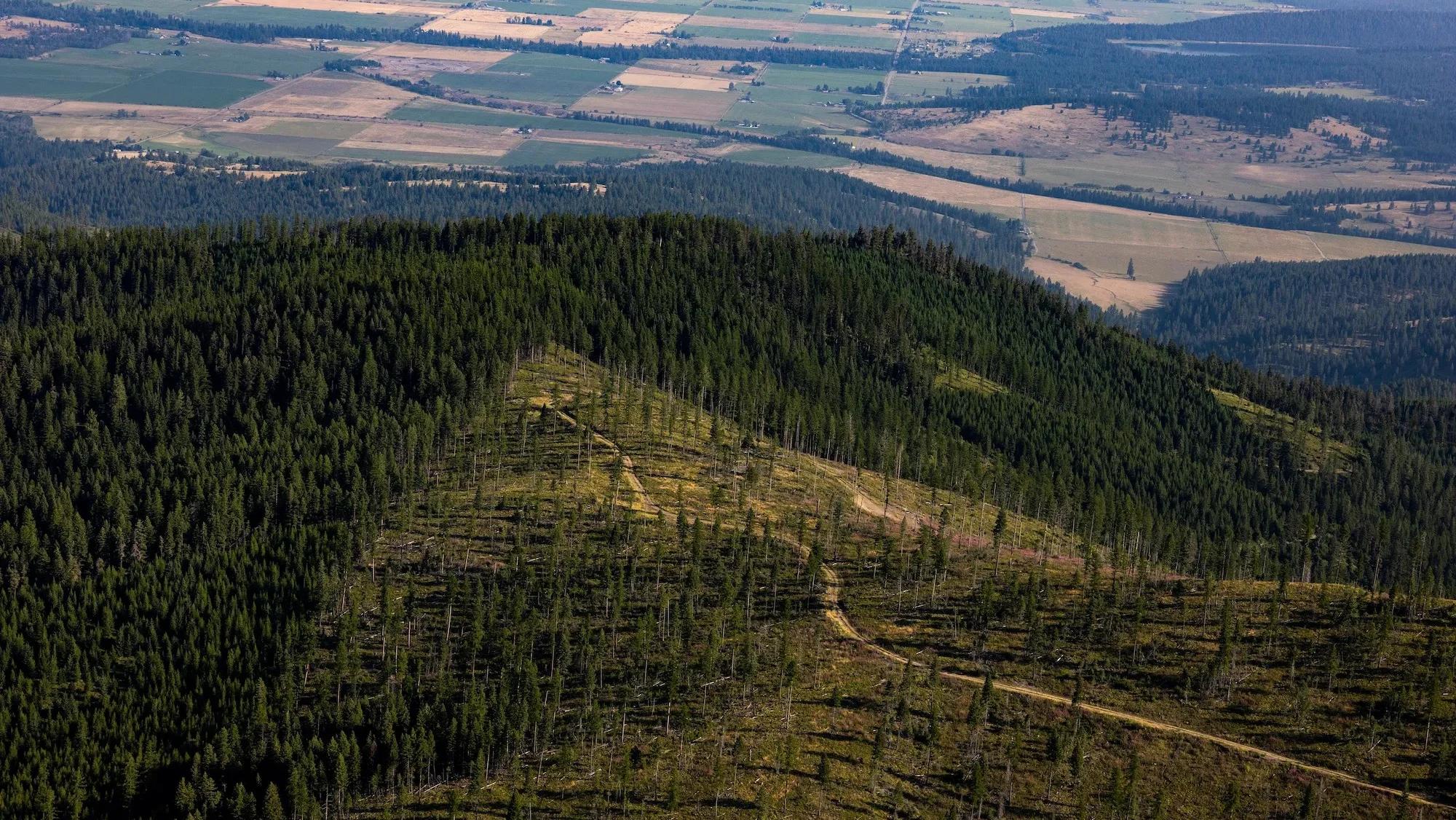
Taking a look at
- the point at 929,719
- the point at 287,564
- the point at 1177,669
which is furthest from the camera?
the point at 287,564

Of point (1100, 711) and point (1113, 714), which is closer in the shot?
point (1113, 714)

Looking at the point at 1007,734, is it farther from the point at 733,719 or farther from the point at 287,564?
the point at 287,564

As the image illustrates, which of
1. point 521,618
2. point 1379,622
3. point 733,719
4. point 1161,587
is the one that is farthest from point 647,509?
point 1379,622

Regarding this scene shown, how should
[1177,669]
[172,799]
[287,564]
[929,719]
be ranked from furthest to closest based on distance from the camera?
[287,564] < [1177,669] < [929,719] < [172,799]

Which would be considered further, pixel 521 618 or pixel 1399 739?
pixel 521 618

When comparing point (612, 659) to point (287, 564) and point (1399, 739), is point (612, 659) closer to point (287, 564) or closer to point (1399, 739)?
point (287, 564)

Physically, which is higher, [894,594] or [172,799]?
[894,594]

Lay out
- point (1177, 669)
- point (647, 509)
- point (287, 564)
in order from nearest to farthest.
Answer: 1. point (1177, 669)
2. point (287, 564)
3. point (647, 509)

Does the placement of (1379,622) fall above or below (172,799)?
above

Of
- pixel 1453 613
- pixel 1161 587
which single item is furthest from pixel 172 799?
pixel 1453 613
